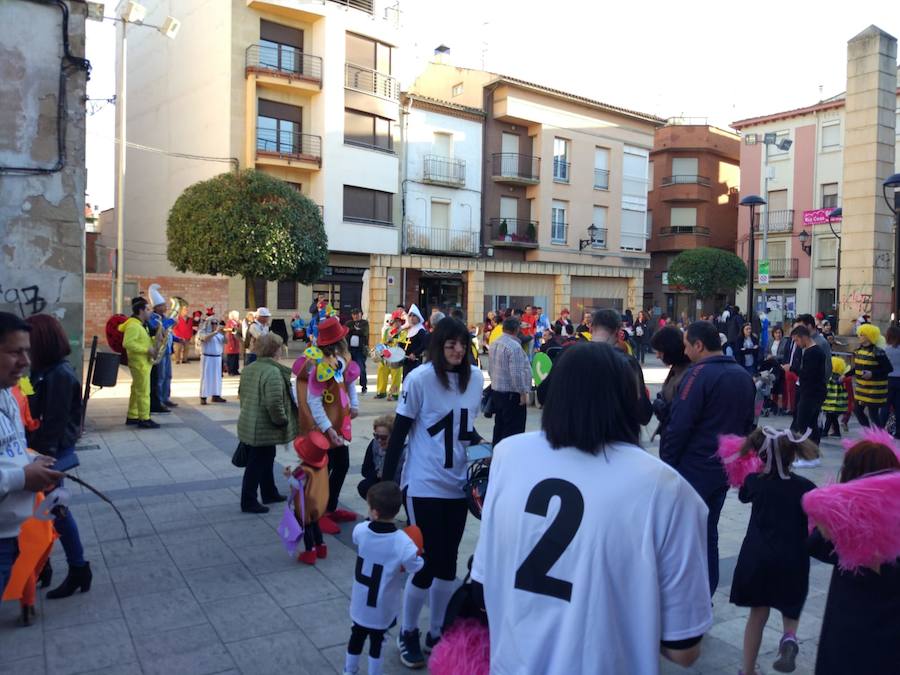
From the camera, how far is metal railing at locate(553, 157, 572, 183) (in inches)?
Answer: 1357

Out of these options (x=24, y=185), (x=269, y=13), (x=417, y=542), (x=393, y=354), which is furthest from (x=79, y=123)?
(x=269, y=13)

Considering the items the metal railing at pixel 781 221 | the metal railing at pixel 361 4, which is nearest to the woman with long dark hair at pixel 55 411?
the metal railing at pixel 361 4

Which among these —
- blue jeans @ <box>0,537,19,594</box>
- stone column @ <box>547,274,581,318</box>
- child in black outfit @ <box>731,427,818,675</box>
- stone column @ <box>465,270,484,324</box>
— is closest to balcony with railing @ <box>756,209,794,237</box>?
stone column @ <box>547,274,581,318</box>

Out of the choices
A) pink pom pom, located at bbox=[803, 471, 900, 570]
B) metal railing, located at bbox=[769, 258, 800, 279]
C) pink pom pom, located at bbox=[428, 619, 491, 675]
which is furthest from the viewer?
metal railing, located at bbox=[769, 258, 800, 279]

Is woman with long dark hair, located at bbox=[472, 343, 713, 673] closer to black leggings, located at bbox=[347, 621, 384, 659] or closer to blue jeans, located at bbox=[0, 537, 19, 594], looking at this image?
black leggings, located at bbox=[347, 621, 384, 659]

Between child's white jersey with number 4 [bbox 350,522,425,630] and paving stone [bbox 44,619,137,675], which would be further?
paving stone [bbox 44,619,137,675]

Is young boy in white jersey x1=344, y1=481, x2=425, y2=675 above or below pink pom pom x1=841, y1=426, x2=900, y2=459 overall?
below

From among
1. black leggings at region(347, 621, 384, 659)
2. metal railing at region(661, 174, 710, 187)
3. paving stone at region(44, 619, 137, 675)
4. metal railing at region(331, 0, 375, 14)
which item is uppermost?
metal railing at region(331, 0, 375, 14)

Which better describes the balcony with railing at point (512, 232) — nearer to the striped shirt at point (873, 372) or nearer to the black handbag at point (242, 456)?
the striped shirt at point (873, 372)

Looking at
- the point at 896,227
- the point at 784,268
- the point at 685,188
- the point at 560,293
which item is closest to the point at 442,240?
the point at 560,293

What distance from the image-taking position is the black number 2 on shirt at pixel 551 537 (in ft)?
5.90

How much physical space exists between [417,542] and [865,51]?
14.8 metres

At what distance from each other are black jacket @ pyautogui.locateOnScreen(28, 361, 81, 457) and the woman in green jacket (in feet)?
5.36

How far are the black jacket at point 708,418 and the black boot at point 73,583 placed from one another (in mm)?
3801
